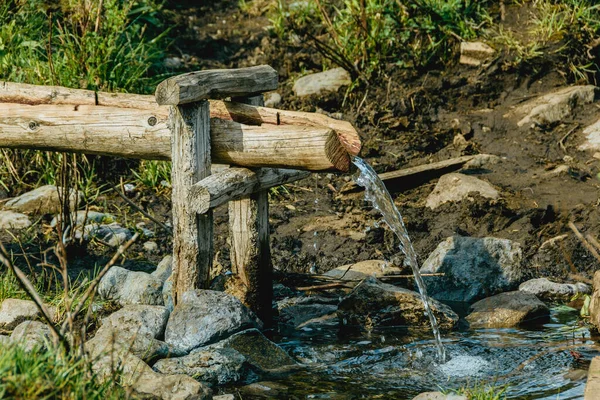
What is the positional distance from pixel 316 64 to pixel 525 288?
169 inches

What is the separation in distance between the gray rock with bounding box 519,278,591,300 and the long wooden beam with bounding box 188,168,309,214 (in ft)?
7.61

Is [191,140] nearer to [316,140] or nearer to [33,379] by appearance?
[316,140]

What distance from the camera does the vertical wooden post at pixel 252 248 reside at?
21.0ft

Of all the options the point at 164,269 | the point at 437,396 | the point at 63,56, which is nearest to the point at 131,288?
the point at 164,269

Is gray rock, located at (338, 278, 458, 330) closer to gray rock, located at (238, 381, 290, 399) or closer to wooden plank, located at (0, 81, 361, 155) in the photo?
gray rock, located at (238, 381, 290, 399)

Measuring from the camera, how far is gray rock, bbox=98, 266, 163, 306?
654 cm

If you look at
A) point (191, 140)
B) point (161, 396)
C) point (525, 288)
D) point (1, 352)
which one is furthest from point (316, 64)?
point (1, 352)

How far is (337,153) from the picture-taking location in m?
5.43

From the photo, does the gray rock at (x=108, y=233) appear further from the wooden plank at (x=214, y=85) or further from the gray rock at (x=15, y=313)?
the wooden plank at (x=214, y=85)

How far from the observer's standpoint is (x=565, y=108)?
9258 millimetres

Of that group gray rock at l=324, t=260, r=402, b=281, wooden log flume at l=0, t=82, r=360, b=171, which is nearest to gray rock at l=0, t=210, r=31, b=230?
wooden log flume at l=0, t=82, r=360, b=171

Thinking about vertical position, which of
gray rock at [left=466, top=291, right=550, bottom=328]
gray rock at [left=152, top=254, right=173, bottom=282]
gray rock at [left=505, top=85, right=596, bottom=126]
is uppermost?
gray rock at [left=505, top=85, right=596, bottom=126]

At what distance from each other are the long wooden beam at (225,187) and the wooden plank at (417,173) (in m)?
2.41

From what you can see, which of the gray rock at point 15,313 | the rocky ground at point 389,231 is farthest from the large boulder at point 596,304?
the gray rock at point 15,313
